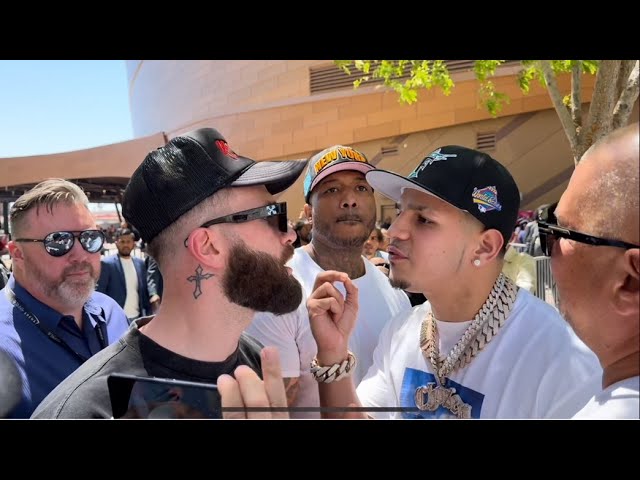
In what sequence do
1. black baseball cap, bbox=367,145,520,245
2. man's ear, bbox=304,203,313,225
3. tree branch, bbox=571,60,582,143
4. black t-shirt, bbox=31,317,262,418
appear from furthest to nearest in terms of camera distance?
man's ear, bbox=304,203,313,225 < tree branch, bbox=571,60,582,143 < black baseball cap, bbox=367,145,520,245 < black t-shirt, bbox=31,317,262,418

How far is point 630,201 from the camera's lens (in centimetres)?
102

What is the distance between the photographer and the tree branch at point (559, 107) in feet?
6.84

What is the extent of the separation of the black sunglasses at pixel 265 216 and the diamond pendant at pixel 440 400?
2.21 ft

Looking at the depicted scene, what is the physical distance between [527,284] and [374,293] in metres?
0.60

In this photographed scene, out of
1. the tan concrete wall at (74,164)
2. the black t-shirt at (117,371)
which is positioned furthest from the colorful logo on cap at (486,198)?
the tan concrete wall at (74,164)

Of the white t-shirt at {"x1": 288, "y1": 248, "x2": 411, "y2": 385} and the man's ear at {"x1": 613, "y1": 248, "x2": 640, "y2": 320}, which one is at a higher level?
the man's ear at {"x1": 613, "y1": 248, "x2": 640, "y2": 320}

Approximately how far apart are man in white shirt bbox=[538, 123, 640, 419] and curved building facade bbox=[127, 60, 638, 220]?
540 mm

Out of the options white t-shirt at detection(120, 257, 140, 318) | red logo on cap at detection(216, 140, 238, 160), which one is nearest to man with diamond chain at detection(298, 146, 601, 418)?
red logo on cap at detection(216, 140, 238, 160)

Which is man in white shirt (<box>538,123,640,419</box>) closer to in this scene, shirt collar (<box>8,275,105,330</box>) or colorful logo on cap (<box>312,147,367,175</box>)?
colorful logo on cap (<box>312,147,367,175</box>)

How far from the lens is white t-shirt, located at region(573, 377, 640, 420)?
106 cm

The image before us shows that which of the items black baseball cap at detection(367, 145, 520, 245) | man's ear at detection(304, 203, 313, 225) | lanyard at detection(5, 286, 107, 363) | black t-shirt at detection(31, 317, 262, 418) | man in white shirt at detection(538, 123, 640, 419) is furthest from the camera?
man's ear at detection(304, 203, 313, 225)

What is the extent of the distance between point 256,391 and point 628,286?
0.97 m
